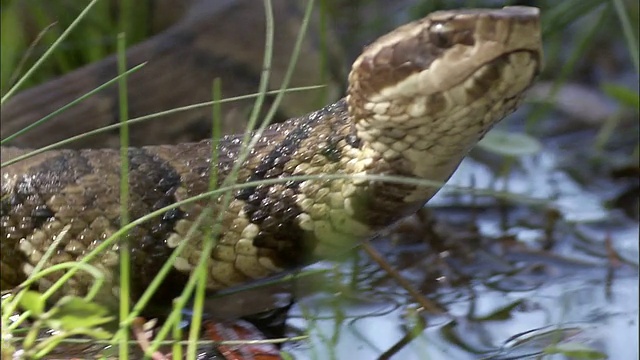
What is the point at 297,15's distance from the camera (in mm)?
3012

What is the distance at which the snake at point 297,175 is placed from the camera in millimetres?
1550

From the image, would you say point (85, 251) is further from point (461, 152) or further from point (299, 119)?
point (461, 152)

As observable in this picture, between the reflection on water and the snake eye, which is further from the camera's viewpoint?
the reflection on water

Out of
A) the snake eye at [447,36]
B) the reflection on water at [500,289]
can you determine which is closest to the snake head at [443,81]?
the snake eye at [447,36]

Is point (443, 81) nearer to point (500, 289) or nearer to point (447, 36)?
point (447, 36)

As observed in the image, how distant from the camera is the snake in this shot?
155cm

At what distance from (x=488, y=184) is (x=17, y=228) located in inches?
51.4

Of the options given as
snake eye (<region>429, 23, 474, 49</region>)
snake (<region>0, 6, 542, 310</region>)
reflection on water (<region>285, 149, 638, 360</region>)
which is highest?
snake eye (<region>429, 23, 474, 49</region>)

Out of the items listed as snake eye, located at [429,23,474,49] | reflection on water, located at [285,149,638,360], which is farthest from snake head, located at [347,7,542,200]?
reflection on water, located at [285,149,638,360]

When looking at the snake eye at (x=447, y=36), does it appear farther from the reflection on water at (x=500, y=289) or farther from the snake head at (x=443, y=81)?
the reflection on water at (x=500, y=289)

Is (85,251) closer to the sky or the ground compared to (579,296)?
closer to the sky

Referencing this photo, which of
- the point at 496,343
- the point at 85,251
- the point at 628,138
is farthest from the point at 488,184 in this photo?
the point at 85,251

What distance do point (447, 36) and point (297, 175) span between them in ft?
1.26

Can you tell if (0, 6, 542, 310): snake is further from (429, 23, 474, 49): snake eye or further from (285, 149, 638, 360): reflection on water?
(285, 149, 638, 360): reflection on water
